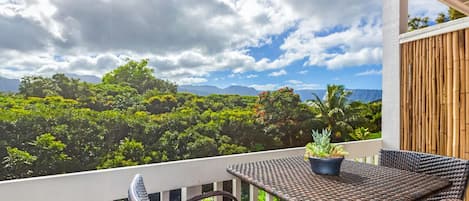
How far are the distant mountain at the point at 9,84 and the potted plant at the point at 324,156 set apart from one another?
3370 millimetres

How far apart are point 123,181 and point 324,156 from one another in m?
1.29

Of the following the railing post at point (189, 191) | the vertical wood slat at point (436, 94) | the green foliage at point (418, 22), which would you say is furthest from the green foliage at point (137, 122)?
the vertical wood slat at point (436, 94)

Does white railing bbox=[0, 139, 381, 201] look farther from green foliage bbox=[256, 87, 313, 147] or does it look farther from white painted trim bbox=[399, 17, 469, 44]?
green foliage bbox=[256, 87, 313, 147]

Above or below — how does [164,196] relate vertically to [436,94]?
below

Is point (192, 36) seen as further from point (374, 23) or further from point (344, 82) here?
point (374, 23)

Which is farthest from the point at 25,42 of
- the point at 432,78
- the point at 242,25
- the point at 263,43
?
the point at 432,78

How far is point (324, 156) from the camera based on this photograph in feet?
6.00

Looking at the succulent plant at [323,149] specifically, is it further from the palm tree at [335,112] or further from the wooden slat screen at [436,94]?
the palm tree at [335,112]

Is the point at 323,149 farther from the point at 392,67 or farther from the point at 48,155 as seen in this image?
the point at 48,155

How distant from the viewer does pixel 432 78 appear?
2678 millimetres

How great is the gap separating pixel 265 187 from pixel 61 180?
1.16 meters

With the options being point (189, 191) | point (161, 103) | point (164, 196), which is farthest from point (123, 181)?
point (161, 103)

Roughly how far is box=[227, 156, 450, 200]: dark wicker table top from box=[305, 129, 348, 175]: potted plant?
2.1 inches

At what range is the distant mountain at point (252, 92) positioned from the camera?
185 inches
